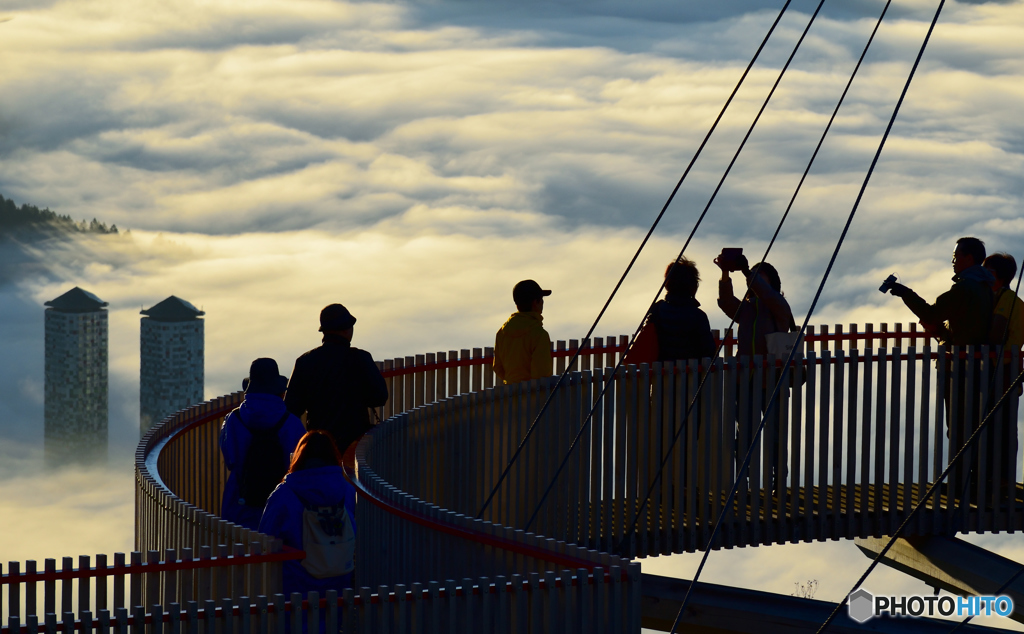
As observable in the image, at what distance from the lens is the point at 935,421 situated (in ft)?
45.3

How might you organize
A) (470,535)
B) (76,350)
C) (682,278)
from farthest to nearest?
(76,350) < (682,278) < (470,535)

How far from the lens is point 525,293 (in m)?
12.4

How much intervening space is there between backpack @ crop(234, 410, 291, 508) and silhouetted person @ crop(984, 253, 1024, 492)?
746 centimetres

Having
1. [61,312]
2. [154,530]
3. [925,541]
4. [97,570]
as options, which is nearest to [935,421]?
[925,541]

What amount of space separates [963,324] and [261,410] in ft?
24.7

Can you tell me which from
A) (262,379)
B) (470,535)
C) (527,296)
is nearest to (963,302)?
(527,296)

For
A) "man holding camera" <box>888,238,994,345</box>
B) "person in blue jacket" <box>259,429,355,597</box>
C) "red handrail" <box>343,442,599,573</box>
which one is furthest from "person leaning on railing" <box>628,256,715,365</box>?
"person in blue jacket" <box>259,429,355,597</box>

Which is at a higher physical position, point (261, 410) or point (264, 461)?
point (261, 410)

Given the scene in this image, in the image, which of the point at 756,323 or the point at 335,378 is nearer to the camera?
the point at 335,378

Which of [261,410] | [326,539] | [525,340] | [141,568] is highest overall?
[525,340]

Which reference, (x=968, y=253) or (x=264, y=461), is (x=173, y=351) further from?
(x=264, y=461)

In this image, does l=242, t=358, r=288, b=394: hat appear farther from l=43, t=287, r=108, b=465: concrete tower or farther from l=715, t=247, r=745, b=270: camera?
l=43, t=287, r=108, b=465: concrete tower

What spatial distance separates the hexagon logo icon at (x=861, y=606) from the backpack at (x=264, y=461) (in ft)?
20.5

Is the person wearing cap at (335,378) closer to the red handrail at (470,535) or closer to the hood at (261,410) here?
the red handrail at (470,535)
